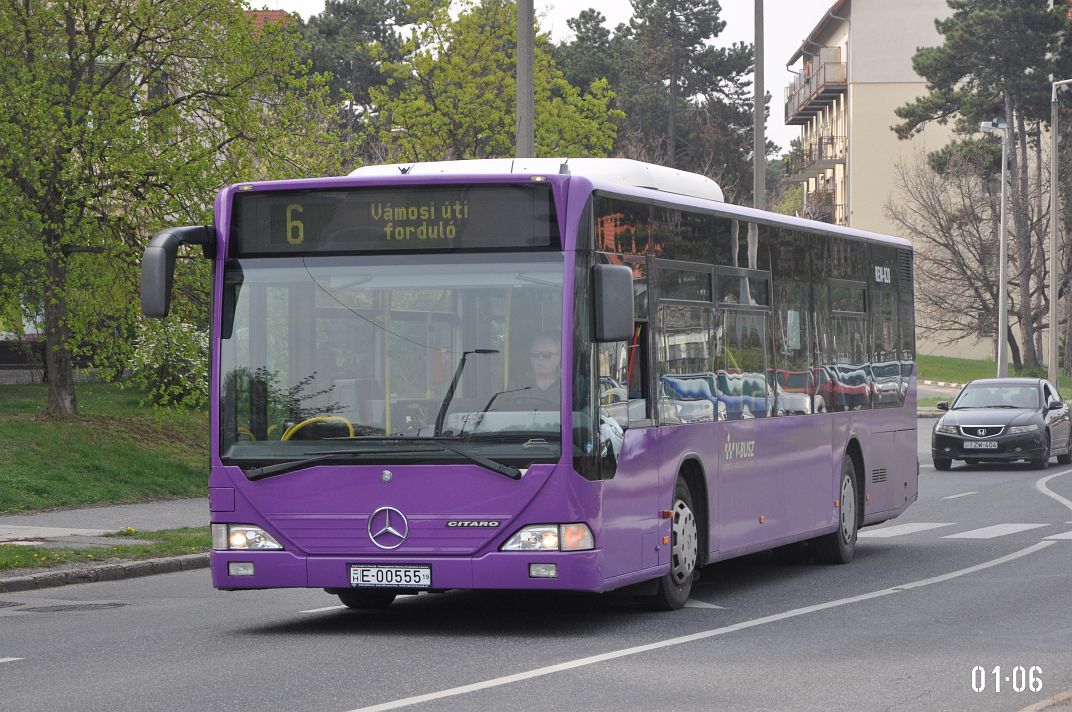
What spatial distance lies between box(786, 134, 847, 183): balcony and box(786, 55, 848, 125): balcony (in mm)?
1865

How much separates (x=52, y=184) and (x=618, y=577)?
16.9 m

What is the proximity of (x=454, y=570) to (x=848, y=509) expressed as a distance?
6621 mm

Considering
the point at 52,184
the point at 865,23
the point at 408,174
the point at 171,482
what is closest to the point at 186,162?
the point at 52,184

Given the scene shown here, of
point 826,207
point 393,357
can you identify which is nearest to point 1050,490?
point 393,357

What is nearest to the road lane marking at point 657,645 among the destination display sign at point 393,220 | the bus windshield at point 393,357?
the bus windshield at point 393,357

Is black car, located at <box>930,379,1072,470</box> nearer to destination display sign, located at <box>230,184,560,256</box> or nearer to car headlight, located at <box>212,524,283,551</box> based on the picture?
destination display sign, located at <box>230,184,560,256</box>

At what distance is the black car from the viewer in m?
31.9

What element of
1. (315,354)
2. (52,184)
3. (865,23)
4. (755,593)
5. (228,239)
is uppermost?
(865,23)

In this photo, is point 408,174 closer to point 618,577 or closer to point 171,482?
point 618,577

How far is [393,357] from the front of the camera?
10953 millimetres

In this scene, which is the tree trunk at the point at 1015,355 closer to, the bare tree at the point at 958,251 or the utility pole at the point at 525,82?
the bare tree at the point at 958,251

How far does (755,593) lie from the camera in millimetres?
13961

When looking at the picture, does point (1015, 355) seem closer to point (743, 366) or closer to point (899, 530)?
point (899, 530)

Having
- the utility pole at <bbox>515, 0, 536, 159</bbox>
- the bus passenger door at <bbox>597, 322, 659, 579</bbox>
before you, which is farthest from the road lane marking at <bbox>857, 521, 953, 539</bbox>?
the bus passenger door at <bbox>597, 322, 659, 579</bbox>
